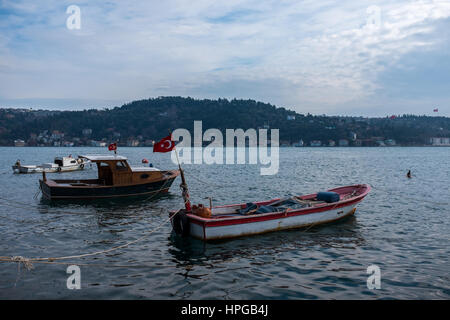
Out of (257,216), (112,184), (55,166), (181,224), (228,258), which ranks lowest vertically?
(228,258)

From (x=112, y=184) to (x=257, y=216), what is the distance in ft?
48.1

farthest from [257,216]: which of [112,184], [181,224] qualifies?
[112,184]

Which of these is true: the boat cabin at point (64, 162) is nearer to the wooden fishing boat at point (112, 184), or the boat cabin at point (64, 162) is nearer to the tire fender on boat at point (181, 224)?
the wooden fishing boat at point (112, 184)

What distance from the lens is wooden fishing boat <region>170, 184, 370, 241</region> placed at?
15.7 metres

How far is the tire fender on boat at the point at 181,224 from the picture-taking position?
1584cm

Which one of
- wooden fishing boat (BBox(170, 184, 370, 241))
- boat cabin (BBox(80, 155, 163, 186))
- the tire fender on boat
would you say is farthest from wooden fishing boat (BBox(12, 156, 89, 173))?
wooden fishing boat (BBox(170, 184, 370, 241))

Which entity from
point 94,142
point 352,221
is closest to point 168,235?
point 352,221

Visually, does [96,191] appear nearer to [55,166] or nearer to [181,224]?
[181,224]

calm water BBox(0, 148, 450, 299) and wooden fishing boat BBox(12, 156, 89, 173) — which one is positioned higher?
wooden fishing boat BBox(12, 156, 89, 173)

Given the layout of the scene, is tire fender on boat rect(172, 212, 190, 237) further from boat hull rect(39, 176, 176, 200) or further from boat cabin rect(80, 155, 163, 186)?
boat hull rect(39, 176, 176, 200)

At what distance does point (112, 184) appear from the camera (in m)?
27.1

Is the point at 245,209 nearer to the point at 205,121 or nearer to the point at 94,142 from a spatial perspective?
the point at 205,121
